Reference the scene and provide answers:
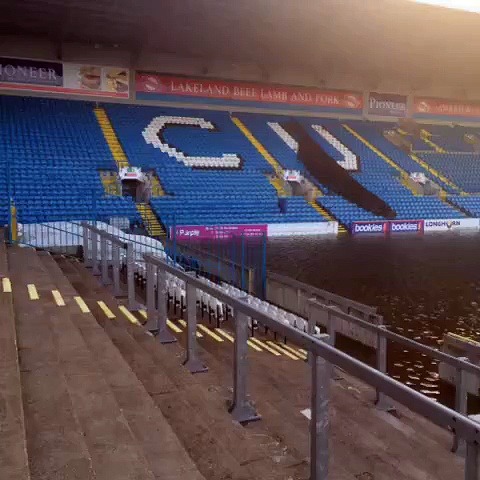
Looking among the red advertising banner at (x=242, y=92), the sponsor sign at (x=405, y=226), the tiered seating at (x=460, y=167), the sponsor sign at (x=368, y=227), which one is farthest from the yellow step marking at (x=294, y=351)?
the tiered seating at (x=460, y=167)

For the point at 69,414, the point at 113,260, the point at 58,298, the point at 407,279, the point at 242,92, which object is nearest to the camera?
the point at 69,414

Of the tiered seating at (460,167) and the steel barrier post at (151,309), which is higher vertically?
the tiered seating at (460,167)

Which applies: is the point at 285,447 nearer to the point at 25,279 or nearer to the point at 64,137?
the point at 25,279

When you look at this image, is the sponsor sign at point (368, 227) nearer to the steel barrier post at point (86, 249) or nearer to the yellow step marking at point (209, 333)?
the steel barrier post at point (86, 249)

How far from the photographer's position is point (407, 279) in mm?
13734

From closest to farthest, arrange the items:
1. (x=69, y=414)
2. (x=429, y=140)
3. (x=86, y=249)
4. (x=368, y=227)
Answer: (x=69, y=414)
(x=86, y=249)
(x=368, y=227)
(x=429, y=140)

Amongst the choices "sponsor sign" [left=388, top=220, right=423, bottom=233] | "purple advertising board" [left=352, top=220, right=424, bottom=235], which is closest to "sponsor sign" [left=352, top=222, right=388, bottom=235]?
"purple advertising board" [left=352, top=220, right=424, bottom=235]

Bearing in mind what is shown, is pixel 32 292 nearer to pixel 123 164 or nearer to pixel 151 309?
pixel 151 309

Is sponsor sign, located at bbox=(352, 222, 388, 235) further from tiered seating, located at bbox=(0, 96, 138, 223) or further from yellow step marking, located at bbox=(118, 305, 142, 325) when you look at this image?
yellow step marking, located at bbox=(118, 305, 142, 325)

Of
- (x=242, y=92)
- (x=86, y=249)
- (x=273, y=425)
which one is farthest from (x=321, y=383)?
(x=242, y=92)

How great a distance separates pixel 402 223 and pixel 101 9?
1667 cm

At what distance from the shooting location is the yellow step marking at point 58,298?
19.7 feet

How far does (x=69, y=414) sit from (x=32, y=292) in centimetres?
360

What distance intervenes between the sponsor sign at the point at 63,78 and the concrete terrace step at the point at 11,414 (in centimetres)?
2392
